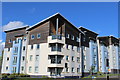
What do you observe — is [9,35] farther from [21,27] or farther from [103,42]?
[103,42]

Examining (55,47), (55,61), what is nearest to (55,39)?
(55,47)

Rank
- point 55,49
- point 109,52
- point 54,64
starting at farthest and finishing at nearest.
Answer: point 109,52 < point 55,49 < point 54,64

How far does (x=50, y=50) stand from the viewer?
3847 cm

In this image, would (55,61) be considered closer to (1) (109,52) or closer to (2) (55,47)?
(2) (55,47)

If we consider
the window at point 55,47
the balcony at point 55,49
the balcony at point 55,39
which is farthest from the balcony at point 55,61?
the balcony at point 55,39

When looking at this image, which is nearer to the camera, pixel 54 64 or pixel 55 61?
pixel 54 64

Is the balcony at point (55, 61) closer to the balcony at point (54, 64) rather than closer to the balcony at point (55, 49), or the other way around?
the balcony at point (54, 64)

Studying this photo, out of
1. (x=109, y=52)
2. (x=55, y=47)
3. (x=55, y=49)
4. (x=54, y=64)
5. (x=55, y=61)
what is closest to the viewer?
(x=54, y=64)

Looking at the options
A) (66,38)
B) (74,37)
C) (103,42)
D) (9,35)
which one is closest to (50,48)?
(66,38)

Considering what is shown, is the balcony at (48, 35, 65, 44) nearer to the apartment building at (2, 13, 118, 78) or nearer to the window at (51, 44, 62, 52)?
the apartment building at (2, 13, 118, 78)

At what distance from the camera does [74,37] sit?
145ft

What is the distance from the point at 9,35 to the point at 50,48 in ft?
55.5

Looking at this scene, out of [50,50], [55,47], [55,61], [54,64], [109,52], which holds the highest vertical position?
[55,47]

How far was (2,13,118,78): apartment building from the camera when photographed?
1515 inches
